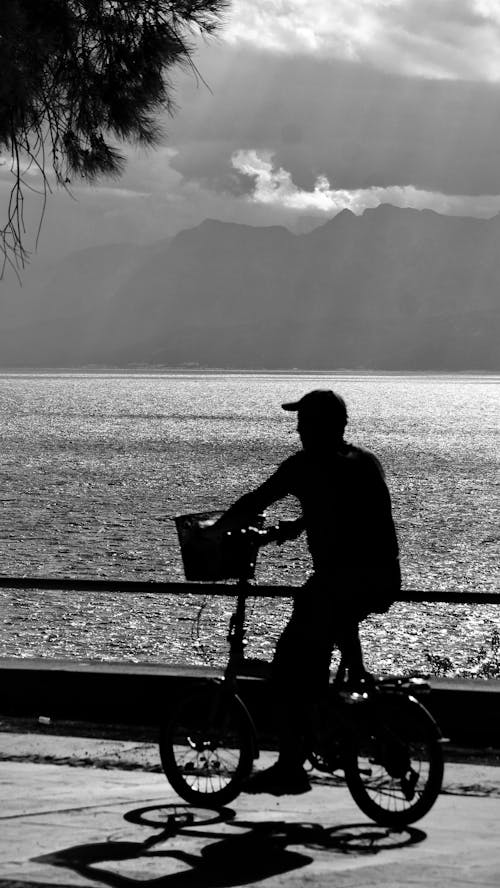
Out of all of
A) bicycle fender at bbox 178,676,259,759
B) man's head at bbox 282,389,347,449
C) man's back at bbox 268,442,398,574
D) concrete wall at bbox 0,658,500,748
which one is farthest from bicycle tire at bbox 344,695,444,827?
concrete wall at bbox 0,658,500,748

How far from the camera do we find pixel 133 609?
54.7ft

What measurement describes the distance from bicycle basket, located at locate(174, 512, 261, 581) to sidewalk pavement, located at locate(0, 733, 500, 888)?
3.13 ft

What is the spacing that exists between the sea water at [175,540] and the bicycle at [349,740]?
1.14 feet

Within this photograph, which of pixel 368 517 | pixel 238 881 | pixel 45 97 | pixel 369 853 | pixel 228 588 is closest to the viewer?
pixel 238 881

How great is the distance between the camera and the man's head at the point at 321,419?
198 inches

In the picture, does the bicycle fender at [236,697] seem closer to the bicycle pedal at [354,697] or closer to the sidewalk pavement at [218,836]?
the sidewalk pavement at [218,836]

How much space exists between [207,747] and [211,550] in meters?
0.84

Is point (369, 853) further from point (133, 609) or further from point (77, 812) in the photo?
point (133, 609)

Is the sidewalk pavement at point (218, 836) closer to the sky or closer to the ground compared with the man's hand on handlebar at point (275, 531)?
closer to the ground

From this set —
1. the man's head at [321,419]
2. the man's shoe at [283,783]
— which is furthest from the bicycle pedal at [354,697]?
the man's head at [321,419]

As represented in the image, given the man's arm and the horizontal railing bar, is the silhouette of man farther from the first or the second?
the horizontal railing bar

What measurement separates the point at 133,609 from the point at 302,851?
1218 cm

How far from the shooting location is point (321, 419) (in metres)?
5.04

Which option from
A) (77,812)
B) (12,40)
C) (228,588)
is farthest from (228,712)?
(12,40)
